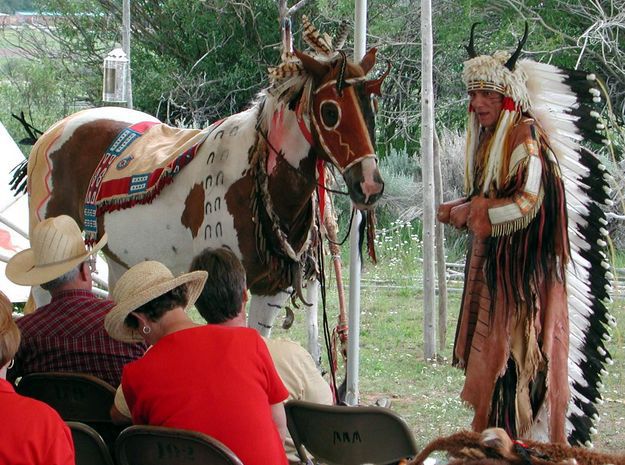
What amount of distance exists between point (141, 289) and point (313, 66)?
1.68m

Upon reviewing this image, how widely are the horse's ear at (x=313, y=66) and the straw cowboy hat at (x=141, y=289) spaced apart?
1482mm

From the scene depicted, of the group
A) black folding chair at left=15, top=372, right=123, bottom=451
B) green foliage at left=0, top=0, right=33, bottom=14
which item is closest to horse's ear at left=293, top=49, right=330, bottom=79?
black folding chair at left=15, top=372, right=123, bottom=451

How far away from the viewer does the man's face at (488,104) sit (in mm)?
4320

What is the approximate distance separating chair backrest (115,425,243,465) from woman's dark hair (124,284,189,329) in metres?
0.42

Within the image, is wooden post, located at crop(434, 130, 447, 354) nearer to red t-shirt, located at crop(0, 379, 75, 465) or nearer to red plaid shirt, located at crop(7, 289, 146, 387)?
red plaid shirt, located at crop(7, 289, 146, 387)

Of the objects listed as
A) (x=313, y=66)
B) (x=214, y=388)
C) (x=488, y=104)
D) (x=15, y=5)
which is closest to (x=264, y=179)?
(x=313, y=66)

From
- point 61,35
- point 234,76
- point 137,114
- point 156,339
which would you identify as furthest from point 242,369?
point 61,35

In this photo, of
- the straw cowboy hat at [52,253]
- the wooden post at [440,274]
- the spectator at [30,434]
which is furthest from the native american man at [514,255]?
the wooden post at [440,274]

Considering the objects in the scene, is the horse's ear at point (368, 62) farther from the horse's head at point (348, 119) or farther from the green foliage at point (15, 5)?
the green foliage at point (15, 5)

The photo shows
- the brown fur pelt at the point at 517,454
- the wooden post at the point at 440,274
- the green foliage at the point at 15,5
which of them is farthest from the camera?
the green foliage at the point at 15,5

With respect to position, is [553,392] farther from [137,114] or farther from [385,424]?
[137,114]

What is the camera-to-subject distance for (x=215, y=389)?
2.81m

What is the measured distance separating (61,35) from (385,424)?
15337mm

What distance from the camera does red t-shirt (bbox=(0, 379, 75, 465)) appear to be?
2.42 m
